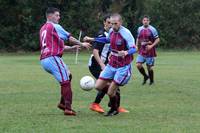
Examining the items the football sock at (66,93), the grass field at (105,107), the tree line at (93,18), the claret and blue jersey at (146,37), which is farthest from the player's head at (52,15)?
the tree line at (93,18)

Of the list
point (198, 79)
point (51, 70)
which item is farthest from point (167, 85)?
point (51, 70)

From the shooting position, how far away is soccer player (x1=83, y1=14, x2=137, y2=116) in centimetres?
1030

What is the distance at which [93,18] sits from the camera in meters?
46.7

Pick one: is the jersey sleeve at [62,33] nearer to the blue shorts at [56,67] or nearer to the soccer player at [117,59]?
the blue shorts at [56,67]

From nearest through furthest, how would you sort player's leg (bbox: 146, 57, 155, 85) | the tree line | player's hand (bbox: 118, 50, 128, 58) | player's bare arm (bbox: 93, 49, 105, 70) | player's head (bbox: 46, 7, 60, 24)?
player's hand (bbox: 118, 50, 128, 58) → player's head (bbox: 46, 7, 60, 24) → player's bare arm (bbox: 93, 49, 105, 70) → player's leg (bbox: 146, 57, 155, 85) → the tree line

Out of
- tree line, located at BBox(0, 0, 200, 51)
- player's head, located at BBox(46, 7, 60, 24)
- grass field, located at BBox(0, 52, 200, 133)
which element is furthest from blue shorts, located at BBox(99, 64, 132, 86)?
tree line, located at BBox(0, 0, 200, 51)

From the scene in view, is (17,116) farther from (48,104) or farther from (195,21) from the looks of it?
(195,21)

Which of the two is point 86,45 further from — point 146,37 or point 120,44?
point 146,37

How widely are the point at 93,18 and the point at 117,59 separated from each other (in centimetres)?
3646

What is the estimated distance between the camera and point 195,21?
49.4m

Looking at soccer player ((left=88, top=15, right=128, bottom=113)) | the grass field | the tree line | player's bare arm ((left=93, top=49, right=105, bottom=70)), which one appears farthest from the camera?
the tree line

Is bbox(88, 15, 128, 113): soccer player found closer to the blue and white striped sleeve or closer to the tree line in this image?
the blue and white striped sleeve

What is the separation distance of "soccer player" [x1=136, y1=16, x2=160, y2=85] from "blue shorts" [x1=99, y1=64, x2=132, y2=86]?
6.88 meters

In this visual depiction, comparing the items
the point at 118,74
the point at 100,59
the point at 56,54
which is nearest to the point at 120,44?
the point at 118,74
